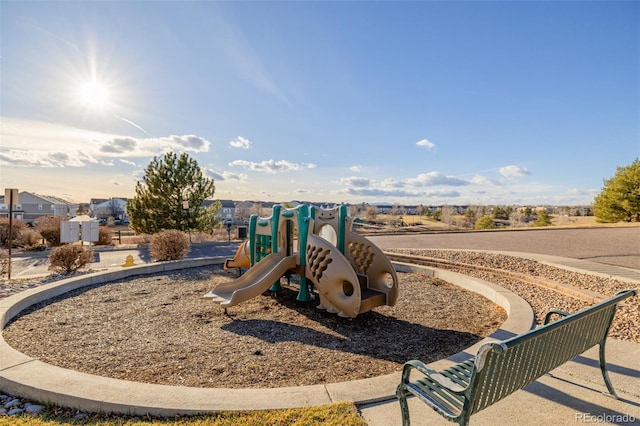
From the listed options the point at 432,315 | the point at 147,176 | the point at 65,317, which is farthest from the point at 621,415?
the point at 147,176

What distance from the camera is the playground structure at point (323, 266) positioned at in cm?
544

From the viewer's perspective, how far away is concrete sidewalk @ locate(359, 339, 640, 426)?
2.66 m

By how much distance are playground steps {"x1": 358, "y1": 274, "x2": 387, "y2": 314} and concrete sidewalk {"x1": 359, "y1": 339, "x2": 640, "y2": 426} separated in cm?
198

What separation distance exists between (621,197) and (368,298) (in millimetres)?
35369

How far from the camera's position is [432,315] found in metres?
5.88

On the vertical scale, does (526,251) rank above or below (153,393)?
above

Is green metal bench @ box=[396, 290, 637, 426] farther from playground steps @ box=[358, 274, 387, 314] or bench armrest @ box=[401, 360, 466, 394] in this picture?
playground steps @ box=[358, 274, 387, 314]

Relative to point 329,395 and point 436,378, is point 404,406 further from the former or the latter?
point 329,395

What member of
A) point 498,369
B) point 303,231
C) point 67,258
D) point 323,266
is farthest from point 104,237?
point 498,369

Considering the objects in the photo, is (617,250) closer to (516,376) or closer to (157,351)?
(516,376)

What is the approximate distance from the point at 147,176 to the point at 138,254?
18.7ft

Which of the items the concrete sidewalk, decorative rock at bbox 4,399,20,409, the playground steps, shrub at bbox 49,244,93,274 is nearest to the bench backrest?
the concrete sidewalk

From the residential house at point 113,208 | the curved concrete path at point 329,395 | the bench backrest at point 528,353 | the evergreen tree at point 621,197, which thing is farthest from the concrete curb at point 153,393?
the residential house at point 113,208

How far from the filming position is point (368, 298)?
545 cm
